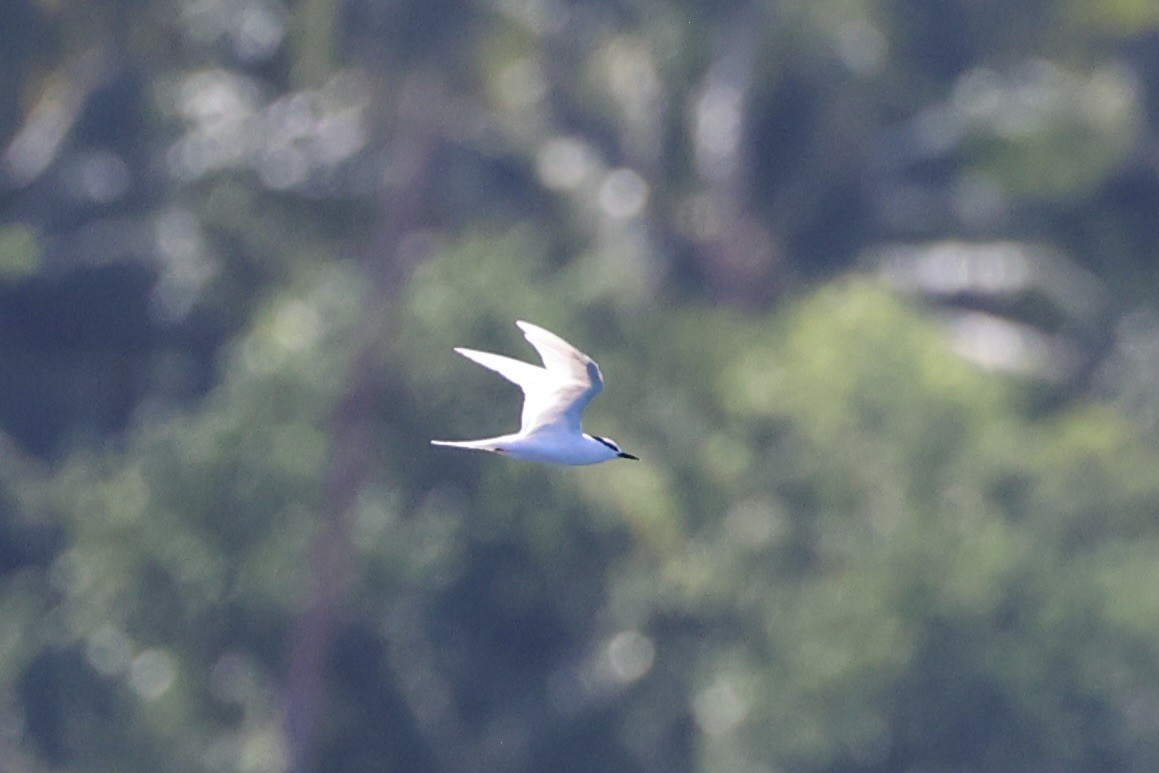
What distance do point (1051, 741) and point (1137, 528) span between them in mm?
3172

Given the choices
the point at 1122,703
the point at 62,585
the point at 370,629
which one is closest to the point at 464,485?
the point at 370,629

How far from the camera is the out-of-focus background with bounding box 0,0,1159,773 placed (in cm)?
2306

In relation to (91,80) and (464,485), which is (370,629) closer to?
(464,485)

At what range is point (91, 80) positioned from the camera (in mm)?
27719

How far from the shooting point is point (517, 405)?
72.5 feet

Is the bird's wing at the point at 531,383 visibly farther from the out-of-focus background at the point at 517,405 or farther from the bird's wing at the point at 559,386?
the out-of-focus background at the point at 517,405

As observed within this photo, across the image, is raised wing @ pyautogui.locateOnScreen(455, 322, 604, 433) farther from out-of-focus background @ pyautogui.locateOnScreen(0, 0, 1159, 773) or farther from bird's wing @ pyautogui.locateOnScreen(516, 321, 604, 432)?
out-of-focus background @ pyautogui.locateOnScreen(0, 0, 1159, 773)

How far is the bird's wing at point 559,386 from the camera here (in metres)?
7.86

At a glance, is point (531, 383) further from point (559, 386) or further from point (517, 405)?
point (517, 405)

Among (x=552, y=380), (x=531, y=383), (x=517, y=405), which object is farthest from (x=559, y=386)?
(x=517, y=405)

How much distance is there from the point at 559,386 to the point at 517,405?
14.0 m

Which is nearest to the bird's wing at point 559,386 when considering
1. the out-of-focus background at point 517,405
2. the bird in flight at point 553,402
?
the bird in flight at point 553,402

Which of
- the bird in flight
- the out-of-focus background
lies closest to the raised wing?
the bird in flight

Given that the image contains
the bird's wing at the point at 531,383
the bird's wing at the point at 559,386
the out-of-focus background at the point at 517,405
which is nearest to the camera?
the bird's wing at the point at 559,386
